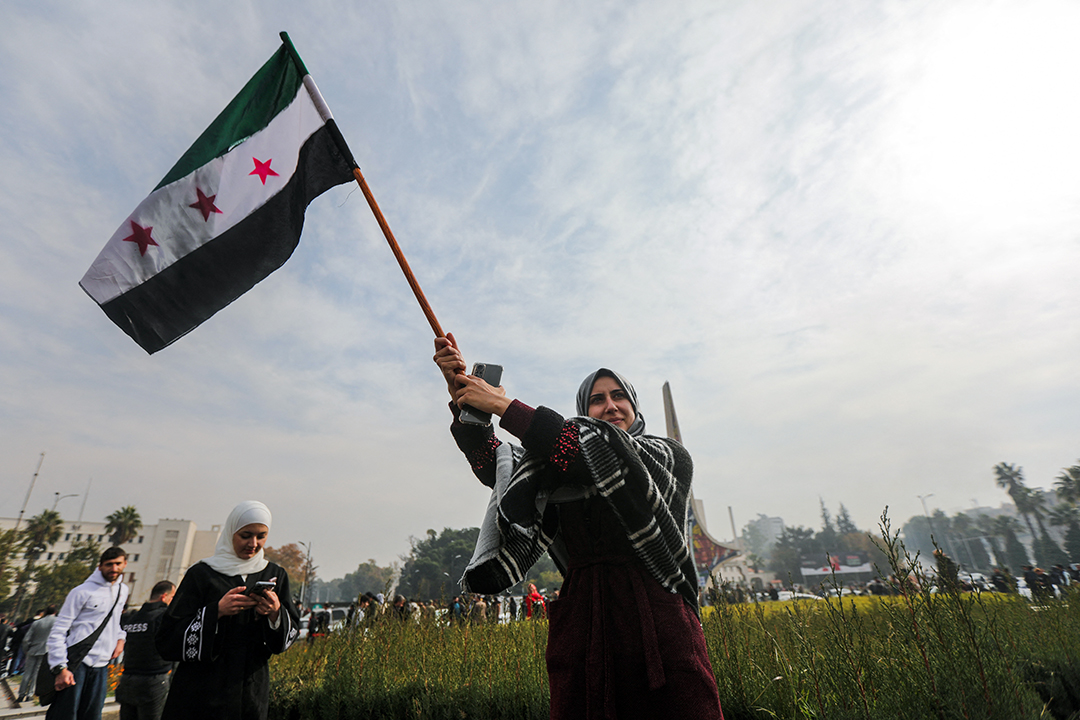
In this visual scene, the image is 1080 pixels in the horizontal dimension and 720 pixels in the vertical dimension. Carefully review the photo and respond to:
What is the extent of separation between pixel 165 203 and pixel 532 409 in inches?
108

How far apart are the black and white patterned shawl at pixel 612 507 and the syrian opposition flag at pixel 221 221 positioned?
7.18 ft

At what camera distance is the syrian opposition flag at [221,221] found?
2.95m

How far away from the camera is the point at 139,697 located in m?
4.07

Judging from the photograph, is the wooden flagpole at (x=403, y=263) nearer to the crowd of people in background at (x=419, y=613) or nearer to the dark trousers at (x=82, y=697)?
the crowd of people in background at (x=419, y=613)

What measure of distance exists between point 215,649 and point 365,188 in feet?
8.20

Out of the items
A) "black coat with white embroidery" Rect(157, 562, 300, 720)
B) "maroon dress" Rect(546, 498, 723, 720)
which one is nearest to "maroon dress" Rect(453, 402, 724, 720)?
"maroon dress" Rect(546, 498, 723, 720)

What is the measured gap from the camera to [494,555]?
1.69m

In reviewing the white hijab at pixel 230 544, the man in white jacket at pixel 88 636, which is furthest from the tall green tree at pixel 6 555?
the white hijab at pixel 230 544

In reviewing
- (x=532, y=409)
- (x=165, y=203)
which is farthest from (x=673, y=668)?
(x=165, y=203)

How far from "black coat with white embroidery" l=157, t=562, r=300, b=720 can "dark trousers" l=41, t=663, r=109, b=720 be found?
107 inches

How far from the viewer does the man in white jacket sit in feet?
14.0

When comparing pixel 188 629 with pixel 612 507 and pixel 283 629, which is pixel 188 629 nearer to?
pixel 283 629

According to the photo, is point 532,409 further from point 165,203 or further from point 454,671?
point 454,671

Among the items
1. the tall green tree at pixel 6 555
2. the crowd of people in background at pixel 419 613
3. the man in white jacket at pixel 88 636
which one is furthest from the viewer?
the tall green tree at pixel 6 555
